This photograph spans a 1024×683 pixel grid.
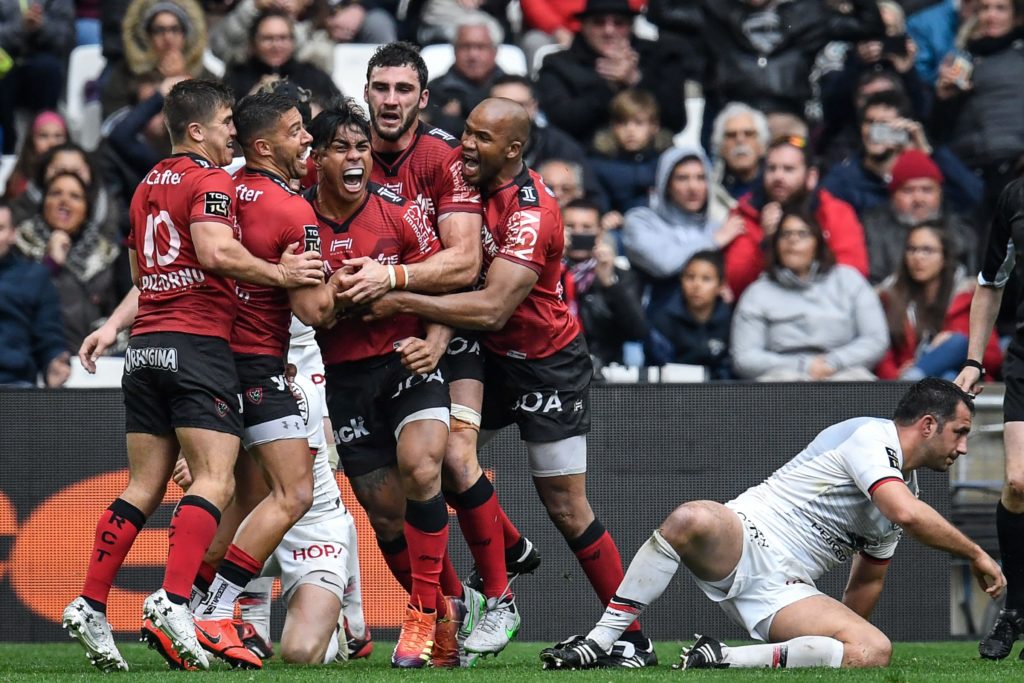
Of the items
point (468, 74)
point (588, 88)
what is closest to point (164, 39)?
point (468, 74)

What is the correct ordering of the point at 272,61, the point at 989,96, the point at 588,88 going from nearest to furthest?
1. the point at 272,61
2. the point at 588,88
3. the point at 989,96

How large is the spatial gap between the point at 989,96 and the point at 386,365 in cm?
719

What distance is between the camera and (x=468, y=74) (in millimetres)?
11953

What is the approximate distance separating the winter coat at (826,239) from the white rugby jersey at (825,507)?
420 cm

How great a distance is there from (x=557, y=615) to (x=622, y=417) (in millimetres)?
1143

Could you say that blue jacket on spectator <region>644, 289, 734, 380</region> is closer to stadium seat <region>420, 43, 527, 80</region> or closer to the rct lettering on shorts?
stadium seat <region>420, 43, 527, 80</region>

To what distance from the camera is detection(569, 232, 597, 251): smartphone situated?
10.4 m

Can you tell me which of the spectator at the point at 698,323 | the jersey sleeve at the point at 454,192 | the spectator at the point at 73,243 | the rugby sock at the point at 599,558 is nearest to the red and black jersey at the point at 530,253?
the jersey sleeve at the point at 454,192

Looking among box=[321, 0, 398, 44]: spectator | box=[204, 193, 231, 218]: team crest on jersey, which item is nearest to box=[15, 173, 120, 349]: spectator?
box=[321, 0, 398, 44]: spectator

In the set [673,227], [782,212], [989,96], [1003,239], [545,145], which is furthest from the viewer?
[989,96]

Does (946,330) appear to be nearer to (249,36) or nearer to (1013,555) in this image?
(1013,555)

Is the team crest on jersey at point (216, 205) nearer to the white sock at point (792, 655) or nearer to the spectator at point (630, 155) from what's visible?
the white sock at point (792, 655)

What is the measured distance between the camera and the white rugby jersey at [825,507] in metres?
6.78

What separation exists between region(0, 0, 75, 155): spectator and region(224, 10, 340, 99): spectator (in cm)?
171
